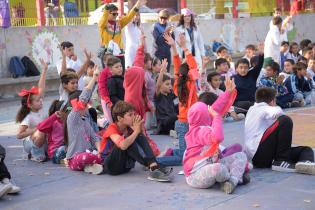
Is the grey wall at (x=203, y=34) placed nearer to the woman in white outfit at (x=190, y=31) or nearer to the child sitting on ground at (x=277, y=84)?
the woman in white outfit at (x=190, y=31)

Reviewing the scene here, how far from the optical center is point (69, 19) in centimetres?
1655

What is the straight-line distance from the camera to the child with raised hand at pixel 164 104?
923 centimetres

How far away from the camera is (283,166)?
6762 mm

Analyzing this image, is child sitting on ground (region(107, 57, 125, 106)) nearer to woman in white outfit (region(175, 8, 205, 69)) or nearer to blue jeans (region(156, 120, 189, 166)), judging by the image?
blue jeans (region(156, 120, 189, 166))

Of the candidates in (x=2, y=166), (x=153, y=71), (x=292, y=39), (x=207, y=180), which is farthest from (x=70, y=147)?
(x=292, y=39)

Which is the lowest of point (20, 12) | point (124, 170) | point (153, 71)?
point (124, 170)

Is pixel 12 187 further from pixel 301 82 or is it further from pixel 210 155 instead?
pixel 301 82

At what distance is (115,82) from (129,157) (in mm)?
1770

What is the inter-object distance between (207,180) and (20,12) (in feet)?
35.0

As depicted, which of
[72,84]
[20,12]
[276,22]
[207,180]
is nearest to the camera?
[207,180]

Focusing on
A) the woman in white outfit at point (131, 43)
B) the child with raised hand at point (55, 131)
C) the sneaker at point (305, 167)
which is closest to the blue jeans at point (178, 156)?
the child with raised hand at point (55, 131)

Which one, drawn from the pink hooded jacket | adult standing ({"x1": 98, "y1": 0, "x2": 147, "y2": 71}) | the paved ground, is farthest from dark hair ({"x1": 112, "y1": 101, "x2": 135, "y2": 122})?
adult standing ({"x1": 98, "y1": 0, "x2": 147, "y2": 71})

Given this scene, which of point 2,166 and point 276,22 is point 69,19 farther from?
point 2,166

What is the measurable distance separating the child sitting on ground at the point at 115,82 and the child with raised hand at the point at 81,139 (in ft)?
3.06
